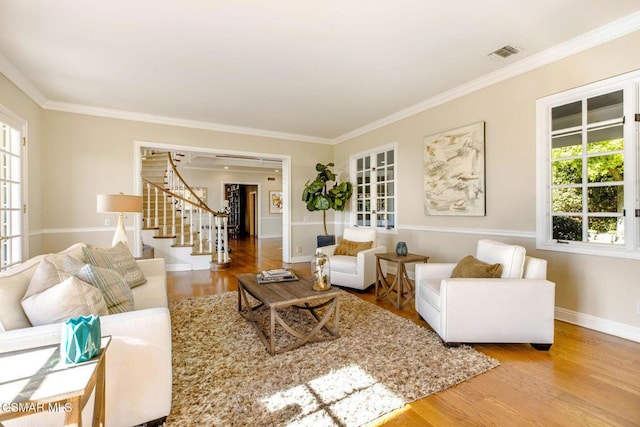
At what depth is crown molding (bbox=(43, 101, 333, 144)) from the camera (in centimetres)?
435

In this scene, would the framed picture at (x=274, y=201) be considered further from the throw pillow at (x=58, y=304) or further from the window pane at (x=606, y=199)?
the throw pillow at (x=58, y=304)

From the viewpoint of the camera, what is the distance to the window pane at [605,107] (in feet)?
8.69

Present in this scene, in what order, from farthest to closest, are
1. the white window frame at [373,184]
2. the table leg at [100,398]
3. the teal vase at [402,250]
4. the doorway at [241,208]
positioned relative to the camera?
the doorway at [241,208] → the white window frame at [373,184] → the teal vase at [402,250] → the table leg at [100,398]

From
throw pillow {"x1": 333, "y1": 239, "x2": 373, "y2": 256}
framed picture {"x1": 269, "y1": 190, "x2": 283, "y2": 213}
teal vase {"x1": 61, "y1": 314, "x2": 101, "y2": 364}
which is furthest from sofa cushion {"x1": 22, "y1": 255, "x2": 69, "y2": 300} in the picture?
framed picture {"x1": 269, "y1": 190, "x2": 283, "y2": 213}

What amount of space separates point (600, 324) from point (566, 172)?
1.48 metres

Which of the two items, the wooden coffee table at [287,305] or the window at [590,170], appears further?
the window at [590,170]

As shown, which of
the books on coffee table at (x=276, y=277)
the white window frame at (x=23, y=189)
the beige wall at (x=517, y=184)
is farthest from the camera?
the white window frame at (x=23, y=189)

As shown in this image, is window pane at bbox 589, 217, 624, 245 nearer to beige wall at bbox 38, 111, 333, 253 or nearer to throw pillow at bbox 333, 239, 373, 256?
throw pillow at bbox 333, 239, 373, 256

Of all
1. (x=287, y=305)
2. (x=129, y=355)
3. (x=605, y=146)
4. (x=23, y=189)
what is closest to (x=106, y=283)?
(x=129, y=355)

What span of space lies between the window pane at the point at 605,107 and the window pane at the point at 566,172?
42 centimetres

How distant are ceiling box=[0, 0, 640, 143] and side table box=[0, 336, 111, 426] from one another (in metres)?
2.45

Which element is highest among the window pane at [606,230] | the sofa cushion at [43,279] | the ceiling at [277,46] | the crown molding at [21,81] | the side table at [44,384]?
the ceiling at [277,46]

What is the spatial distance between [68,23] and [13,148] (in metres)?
1.96

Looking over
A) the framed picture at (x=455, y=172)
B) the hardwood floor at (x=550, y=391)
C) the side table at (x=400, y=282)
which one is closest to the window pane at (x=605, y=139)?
the framed picture at (x=455, y=172)
